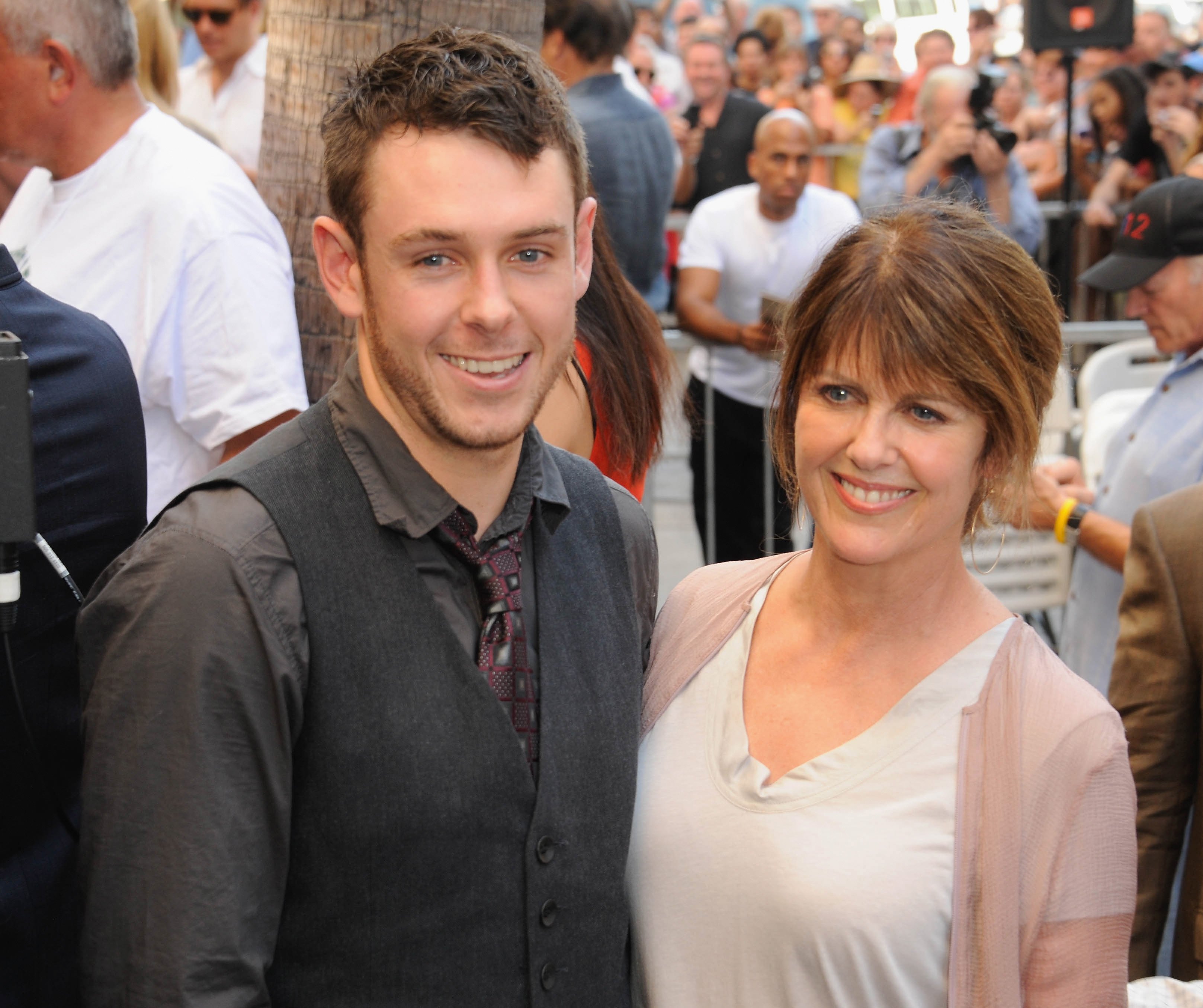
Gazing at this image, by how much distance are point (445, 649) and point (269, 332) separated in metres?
1.49

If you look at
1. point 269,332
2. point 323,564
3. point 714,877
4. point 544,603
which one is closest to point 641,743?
point 714,877

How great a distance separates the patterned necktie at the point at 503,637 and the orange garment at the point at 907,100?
8.26 metres

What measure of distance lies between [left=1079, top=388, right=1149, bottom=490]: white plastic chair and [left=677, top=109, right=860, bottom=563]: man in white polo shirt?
1.20m

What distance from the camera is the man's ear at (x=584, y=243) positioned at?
6.11 feet

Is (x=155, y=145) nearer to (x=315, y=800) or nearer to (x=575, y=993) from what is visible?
(x=315, y=800)

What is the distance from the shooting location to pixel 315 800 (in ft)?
5.22

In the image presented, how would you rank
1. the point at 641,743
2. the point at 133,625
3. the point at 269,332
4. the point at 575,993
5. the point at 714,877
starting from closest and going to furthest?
the point at 133,625 < the point at 575,993 < the point at 714,877 < the point at 641,743 < the point at 269,332

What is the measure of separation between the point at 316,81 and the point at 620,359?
0.91 meters

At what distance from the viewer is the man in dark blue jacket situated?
1.87m

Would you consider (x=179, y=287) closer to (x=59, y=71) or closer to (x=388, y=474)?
(x=59, y=71)

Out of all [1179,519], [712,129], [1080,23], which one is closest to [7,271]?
[1179,519]

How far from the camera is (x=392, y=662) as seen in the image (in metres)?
1.62

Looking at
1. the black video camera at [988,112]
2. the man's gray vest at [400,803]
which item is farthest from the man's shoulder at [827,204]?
the man's gray vest at [400,803]

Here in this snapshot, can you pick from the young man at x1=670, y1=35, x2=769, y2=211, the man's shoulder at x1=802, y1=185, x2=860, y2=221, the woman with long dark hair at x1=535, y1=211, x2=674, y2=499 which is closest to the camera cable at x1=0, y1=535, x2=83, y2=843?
the woman with long dark hair at x1=535, y1=211, x2=674, y2=499
